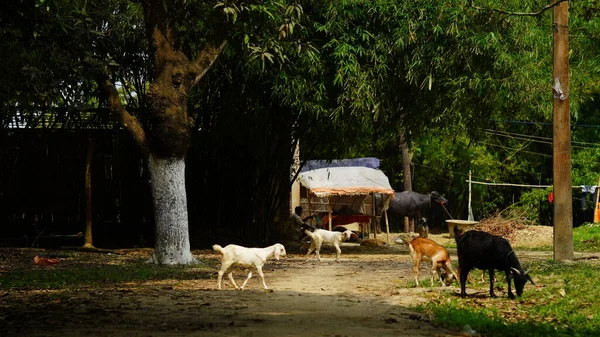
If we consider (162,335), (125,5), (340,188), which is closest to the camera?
(162,335)

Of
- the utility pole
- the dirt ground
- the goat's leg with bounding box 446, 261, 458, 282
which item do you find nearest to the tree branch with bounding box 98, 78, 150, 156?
the dirt ground

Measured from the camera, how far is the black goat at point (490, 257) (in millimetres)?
12227

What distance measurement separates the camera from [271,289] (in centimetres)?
1330

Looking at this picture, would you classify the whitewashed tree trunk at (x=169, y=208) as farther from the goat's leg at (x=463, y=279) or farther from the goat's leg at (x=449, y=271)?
the goat's leg at (x=463, y=279)

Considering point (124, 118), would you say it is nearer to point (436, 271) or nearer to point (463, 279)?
point (436, 271)

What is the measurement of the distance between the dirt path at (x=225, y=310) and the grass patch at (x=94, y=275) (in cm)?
78

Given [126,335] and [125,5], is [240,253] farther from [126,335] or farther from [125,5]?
[125,5]

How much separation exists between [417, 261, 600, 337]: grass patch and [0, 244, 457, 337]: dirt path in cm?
41

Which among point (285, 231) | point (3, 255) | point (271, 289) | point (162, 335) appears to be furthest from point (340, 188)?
point (162, 335)

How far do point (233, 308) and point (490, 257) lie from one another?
11.4 feet

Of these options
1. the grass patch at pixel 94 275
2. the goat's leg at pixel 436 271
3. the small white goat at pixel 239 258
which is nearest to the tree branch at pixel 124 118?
the grass patch at pixel 94 275

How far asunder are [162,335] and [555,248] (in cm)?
1151

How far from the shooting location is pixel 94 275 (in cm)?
1534

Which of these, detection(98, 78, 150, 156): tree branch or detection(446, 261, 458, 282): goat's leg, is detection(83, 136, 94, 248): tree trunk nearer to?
detection(98, 78, 150, 156): tree branch
